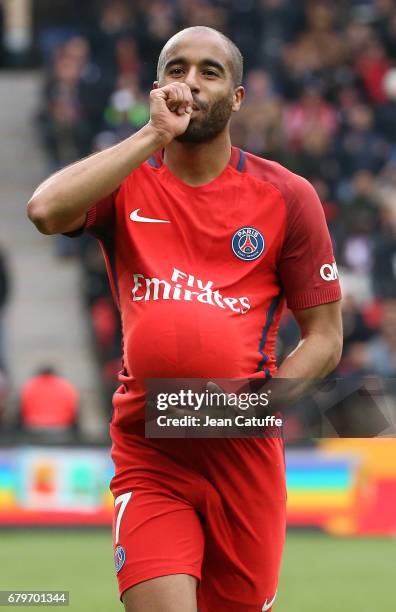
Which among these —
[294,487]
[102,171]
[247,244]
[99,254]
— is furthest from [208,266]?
[99,254]

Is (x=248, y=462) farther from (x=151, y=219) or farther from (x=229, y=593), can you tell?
(x=151, y=219)

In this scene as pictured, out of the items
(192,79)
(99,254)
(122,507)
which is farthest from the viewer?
(99,254)

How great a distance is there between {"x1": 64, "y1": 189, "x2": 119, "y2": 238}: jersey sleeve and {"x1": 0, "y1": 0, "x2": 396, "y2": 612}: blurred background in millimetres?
5826

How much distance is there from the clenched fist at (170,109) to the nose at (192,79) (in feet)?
0.17

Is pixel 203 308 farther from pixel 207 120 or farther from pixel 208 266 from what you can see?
pixel 207 120

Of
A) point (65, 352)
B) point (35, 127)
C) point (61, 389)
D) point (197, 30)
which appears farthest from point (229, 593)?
point (35, 127)

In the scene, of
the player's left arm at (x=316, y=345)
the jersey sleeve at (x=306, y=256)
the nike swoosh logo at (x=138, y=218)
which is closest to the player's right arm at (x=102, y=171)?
the nike swoosh logo at (x=138, y=218)

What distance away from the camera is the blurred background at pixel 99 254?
12664mm

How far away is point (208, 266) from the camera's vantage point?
463 centimetres

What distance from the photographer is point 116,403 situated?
Result: 15.5 ft

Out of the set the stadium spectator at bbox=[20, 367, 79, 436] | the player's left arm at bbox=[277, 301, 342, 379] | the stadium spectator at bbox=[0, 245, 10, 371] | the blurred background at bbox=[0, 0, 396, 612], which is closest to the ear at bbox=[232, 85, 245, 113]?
the player's left arm at bbox=[277, 301, 342, 379]

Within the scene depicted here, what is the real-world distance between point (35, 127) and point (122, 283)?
14769 millimetres

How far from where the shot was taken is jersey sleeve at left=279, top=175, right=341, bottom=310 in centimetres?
473

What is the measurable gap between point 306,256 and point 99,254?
1114 centimetres
